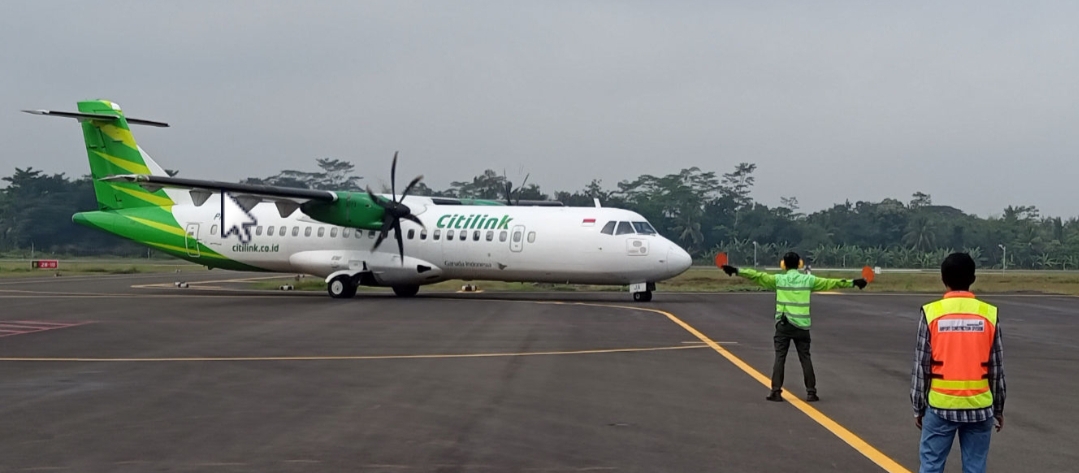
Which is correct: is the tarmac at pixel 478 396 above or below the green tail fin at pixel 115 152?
below

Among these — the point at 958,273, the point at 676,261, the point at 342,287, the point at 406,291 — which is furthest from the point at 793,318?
the point at 406,291

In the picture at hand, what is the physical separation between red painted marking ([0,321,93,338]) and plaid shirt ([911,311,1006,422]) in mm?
17254

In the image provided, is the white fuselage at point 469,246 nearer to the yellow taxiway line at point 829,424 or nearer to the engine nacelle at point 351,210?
the engine nacelle at point 351,210

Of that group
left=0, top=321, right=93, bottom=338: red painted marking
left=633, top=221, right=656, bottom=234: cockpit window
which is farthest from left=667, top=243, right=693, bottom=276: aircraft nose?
left=0, top=321, right=93, bottom=338: red painted marking

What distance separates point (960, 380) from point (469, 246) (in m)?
25.2

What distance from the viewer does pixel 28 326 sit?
20.7m

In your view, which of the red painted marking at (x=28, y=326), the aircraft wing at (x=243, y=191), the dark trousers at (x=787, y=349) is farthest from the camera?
the aircraft wing at (x=243, y=191)

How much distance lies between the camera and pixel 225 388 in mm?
11836

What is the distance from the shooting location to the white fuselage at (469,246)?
28.9 meters

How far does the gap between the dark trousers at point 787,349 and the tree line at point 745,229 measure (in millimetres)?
59678

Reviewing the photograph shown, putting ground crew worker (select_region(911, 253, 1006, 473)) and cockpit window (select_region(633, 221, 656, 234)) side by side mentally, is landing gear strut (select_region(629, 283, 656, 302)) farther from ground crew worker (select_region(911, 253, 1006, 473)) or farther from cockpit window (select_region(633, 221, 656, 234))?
ground crew worker (select_region(911, 253, 1006, 473))

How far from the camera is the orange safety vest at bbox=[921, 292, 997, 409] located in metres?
5.64

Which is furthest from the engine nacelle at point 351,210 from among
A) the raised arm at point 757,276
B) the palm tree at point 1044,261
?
the palm tree at point 1044,261

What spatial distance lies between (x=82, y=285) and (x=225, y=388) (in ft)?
105
